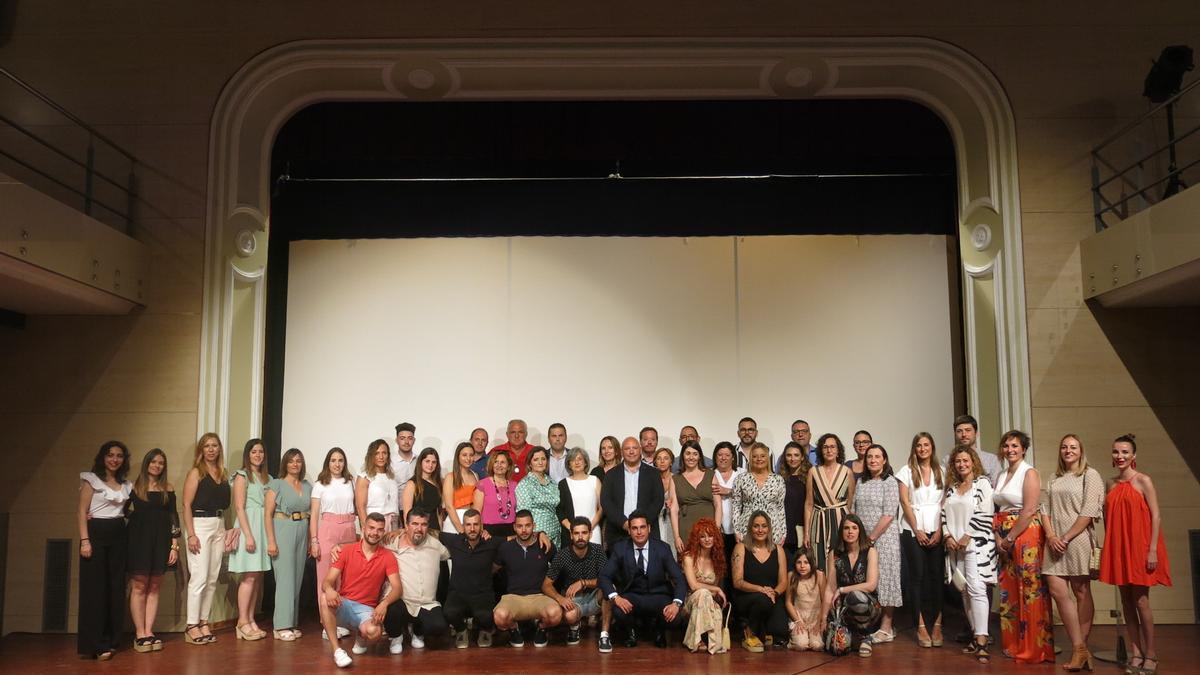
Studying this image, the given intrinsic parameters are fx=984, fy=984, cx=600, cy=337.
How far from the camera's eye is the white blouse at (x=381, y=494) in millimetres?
6781

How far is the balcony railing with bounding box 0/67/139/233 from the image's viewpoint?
301 inches

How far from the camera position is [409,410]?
8484mm

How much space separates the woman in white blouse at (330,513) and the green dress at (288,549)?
10cm

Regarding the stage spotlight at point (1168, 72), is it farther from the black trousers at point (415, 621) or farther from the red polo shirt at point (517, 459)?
the black trousers at point (415, 621)

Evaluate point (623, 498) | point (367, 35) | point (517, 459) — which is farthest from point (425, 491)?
point (367, 35)

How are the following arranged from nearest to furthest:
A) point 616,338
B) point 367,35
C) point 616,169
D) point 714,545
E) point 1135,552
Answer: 1. point 1135,552
2. point 714,545
3. point 367,35
4. point 616,169
5. point 616,338

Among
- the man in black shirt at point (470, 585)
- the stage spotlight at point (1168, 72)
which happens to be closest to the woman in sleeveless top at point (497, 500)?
the man in black shirt at point (470, 585)

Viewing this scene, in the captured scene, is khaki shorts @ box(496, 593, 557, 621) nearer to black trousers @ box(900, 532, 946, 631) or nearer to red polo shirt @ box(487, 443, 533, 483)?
red polo shirt @ box(487, 443, 533, 483)

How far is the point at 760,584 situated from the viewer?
20.5 feet

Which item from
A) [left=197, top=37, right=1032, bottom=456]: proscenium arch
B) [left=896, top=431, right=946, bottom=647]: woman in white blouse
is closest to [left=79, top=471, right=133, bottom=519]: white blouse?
[left=197, top=37, right=1032, bottom=456]: proscenium arch

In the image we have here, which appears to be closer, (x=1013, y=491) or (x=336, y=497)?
(x=1013, y=491)

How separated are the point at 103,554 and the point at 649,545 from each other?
11.2ft

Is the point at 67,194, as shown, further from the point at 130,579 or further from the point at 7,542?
the point at 130,579

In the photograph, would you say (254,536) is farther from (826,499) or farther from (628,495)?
(826,499)
